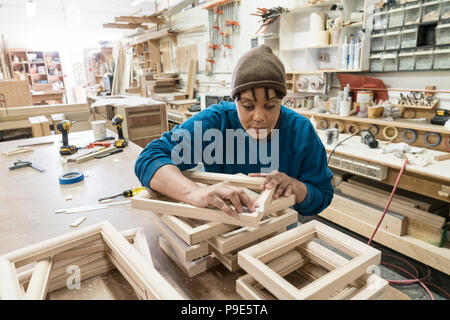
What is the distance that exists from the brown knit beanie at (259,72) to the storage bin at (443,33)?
1827 mm

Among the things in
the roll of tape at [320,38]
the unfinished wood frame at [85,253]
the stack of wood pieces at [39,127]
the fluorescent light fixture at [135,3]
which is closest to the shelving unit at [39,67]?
the fluorescent light fixture at [135,3]

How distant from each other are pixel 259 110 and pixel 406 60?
1.94 meters

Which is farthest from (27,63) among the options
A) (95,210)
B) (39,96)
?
(95,210)

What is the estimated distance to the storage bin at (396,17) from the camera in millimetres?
2212

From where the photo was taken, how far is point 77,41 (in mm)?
9766

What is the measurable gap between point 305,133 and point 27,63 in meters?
10.7

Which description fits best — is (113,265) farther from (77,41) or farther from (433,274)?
(77,41)

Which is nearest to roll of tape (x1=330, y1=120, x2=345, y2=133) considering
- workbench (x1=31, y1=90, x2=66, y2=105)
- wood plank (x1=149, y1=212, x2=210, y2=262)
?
wood plank (x1=149, y1=212, x2=210, y2=262)

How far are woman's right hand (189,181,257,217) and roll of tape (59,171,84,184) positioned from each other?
104 centimetres

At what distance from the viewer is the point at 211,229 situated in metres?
0.70

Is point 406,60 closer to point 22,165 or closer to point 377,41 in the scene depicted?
point 377,41

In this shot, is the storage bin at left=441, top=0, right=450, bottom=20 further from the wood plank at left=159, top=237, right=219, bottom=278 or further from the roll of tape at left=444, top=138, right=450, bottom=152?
Answer: the wood plank at left=159, top=237, right=219, bottom=278

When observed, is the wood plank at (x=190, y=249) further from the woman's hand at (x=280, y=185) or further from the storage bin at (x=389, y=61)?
the storage bin at (x=389, y=61)

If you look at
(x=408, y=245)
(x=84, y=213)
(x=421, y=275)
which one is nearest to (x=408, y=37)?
(x=408, y=245)
